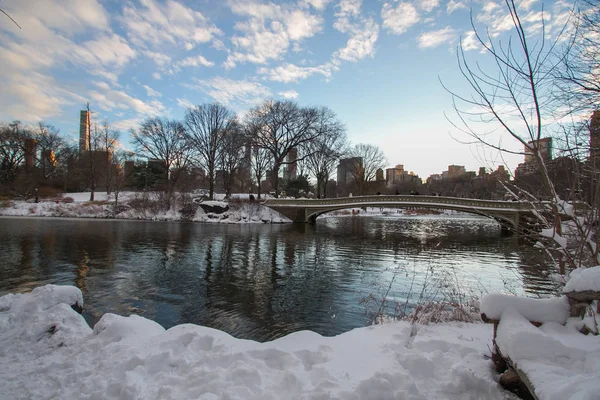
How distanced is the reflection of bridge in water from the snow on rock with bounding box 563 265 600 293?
21619 millimetres

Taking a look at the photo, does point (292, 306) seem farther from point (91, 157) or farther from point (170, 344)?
point (91, 157)

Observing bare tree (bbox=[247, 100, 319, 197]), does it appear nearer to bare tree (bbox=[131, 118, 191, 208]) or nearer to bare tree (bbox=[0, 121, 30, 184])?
bare tree (bbox=[131, 118, 191, 208])

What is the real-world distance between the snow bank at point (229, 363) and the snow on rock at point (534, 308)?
62 centimetres

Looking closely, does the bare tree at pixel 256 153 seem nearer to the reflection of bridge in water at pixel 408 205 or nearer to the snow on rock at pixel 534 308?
the reflection of bridge in water at pixel 408 205

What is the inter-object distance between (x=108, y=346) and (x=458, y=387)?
12.5ft

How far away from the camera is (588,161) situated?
164 inches

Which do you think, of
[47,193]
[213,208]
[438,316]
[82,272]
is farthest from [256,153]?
[438,316]

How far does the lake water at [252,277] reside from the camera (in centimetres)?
676

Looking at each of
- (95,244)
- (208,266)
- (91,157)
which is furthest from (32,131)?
(208,266)

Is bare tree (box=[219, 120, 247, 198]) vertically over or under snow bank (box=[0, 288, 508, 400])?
over

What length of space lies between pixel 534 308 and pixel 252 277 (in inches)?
321

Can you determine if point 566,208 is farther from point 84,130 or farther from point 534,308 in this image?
point 84,130

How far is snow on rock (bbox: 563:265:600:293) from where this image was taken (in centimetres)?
241

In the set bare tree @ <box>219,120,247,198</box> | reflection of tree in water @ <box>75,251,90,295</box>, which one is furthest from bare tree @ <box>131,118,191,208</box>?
reflection of tree in water @ <box>75,251,90,295</box>
